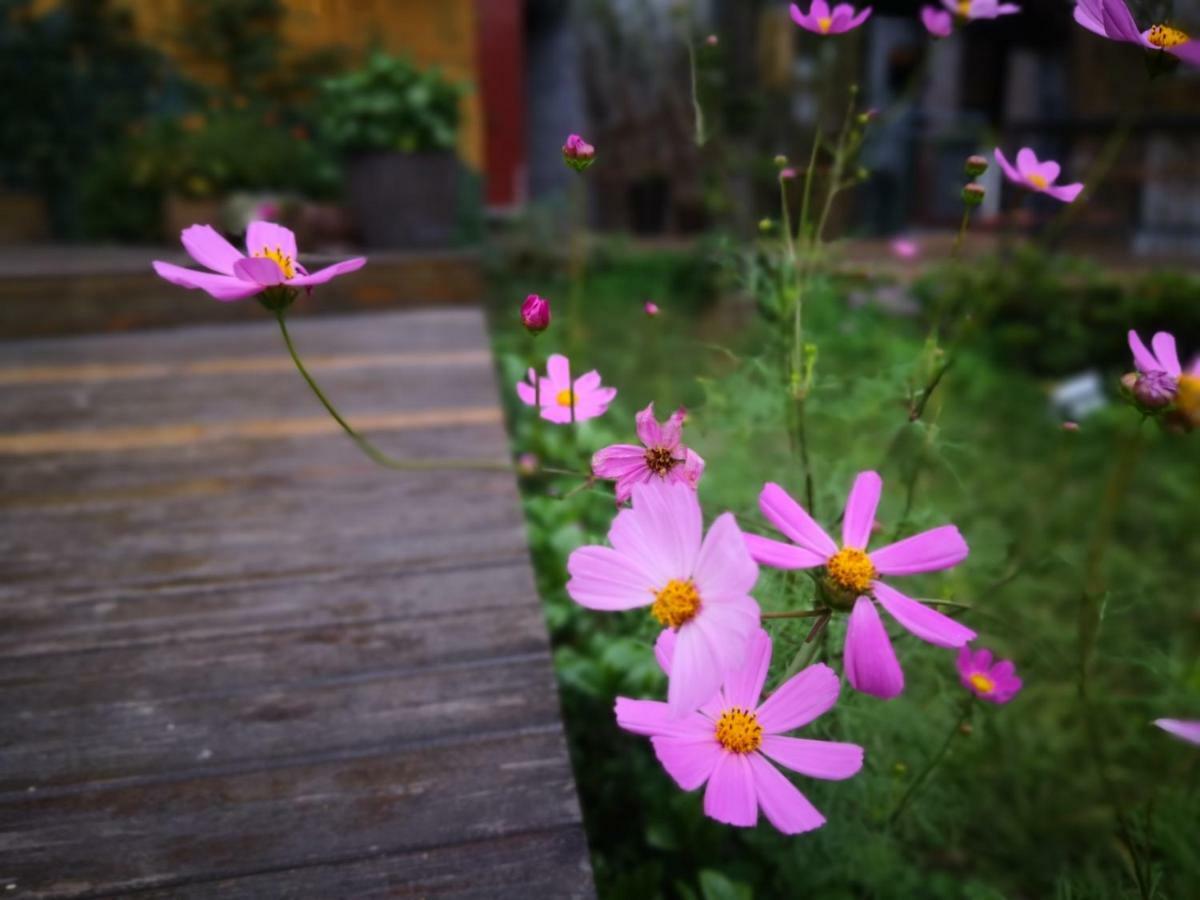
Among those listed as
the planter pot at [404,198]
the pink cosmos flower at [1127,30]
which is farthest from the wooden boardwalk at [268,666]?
the planter pot at [404,198]

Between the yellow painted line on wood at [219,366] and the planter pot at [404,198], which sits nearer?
the yellow painted line on wood at [219,366]

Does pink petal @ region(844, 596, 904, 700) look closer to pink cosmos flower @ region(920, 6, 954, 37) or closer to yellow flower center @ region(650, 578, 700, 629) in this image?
yellow flower center @ region(650, 578, 700, 629)

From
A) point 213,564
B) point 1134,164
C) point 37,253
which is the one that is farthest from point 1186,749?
point 1134,164

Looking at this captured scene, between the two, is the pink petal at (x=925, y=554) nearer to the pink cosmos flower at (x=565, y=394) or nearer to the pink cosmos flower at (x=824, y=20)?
the pink cosmos flower at (x=565, y=394)

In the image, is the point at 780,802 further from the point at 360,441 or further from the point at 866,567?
the point at 360,441

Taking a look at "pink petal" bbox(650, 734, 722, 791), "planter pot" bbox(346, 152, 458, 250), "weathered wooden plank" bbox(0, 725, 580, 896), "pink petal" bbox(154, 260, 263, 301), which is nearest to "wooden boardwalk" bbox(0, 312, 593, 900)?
"weathered wooden plank" bbox(0, 725, 580, 896)

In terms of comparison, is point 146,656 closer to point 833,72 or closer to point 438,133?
point 438,133
